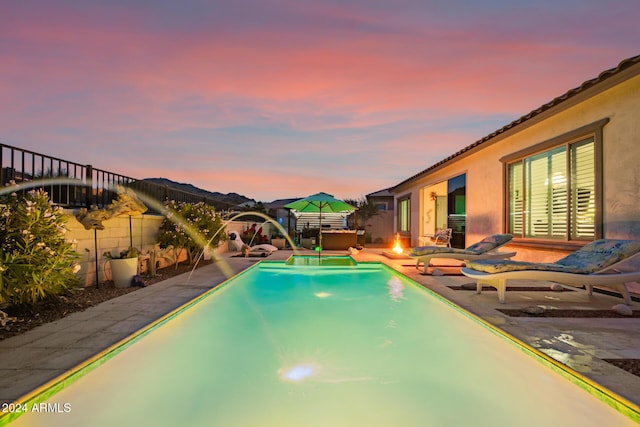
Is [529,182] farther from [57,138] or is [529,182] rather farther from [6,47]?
[57,138]

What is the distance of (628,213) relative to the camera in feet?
15.7

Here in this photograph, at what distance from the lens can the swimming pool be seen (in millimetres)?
2271

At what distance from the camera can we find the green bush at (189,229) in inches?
303

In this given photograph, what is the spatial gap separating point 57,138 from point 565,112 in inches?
655

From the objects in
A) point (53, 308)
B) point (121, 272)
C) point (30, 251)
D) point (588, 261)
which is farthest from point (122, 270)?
point (588, 261)

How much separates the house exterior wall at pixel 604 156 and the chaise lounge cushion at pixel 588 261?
591 millimetres

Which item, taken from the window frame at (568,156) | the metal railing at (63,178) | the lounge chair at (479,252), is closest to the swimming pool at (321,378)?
the lounge chair at (479,252)

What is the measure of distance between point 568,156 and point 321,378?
627 centimetres

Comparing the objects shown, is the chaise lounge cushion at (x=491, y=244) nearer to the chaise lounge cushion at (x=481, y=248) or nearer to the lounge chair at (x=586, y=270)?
the chaise lounge cushion at (x=481, y=248)

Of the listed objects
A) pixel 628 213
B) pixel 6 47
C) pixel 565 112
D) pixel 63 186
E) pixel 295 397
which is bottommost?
pixel 295 397

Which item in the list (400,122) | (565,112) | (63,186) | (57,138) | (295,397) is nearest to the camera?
(295,397)

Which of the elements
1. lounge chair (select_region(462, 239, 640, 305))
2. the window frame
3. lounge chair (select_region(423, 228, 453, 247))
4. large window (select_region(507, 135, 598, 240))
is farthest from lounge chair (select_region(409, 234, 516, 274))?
lounge chair (select_region(423, 228, 453, 247))

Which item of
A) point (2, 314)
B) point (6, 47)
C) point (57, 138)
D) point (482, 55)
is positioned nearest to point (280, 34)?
point (482, 55)

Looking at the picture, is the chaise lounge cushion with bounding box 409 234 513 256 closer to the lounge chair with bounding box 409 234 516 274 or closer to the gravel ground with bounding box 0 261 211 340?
the lounge chair with bounding box 409 234 516 274
